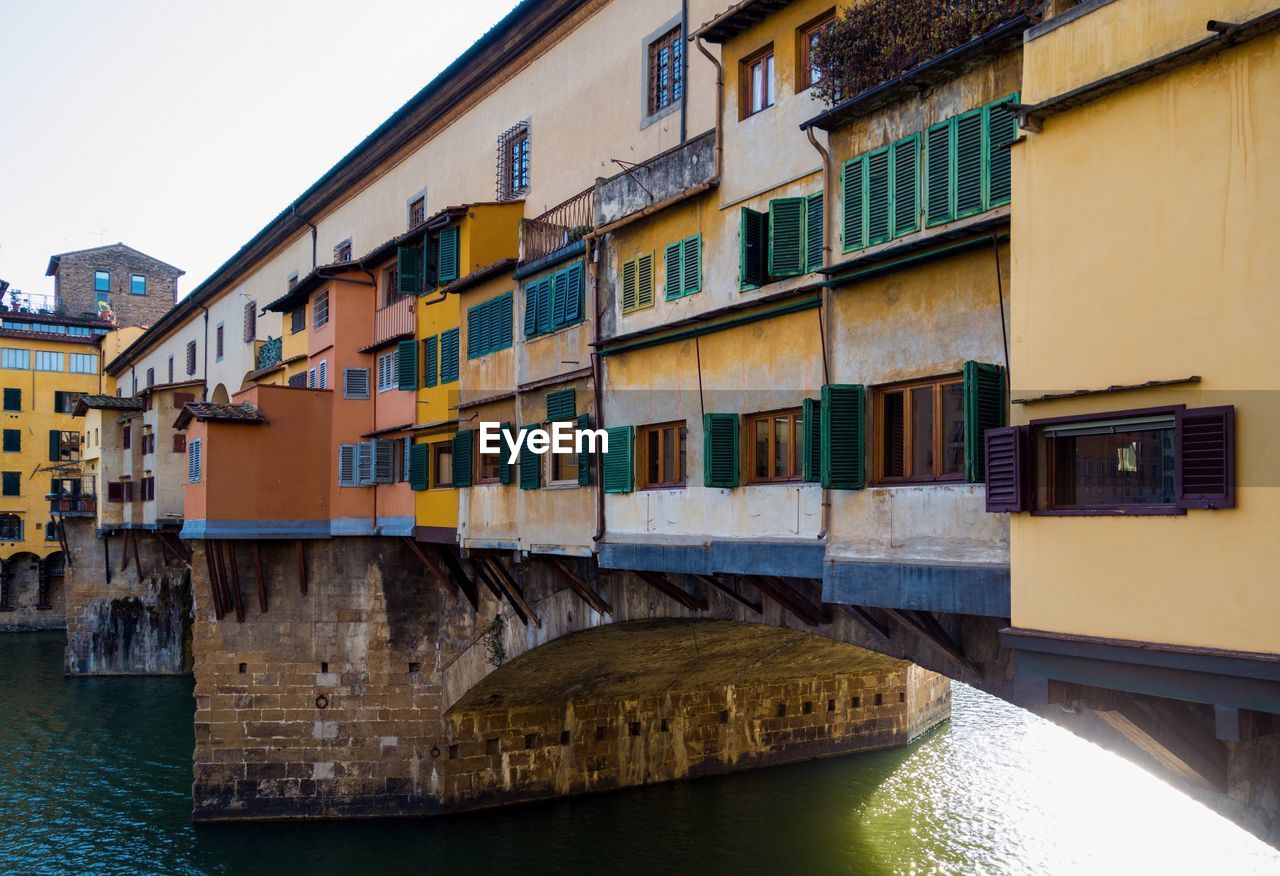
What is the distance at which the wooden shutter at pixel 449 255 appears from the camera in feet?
66.1

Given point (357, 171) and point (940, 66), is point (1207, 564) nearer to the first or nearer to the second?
point (940, 66)

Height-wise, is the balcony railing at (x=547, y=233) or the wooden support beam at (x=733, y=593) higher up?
the balcony railing at (x=547, y=233)

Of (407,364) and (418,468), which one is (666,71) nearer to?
(407,364)

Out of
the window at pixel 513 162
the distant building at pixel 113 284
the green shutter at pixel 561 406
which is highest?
the distant building at pixel 113 284

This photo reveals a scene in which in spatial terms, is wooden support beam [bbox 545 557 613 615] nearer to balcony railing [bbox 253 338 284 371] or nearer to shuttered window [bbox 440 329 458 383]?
shuttered window [bbox 440 329 458 383]

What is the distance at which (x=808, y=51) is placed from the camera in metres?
11.8

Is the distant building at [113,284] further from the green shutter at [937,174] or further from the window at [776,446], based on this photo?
the green shutter at [937,174]

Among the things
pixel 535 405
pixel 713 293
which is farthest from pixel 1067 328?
pixel 535 405

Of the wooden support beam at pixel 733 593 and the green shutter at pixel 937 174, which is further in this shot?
the wooden support beam at pixel 733 593

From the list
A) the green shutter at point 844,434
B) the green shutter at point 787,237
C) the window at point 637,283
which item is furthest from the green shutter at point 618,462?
the green shutter at point 844,434

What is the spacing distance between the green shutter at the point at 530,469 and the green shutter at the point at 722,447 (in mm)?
4890

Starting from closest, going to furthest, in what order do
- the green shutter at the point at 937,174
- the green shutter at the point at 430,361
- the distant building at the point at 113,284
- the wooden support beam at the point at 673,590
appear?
the green shutter at the point at 937,174 → the wooden support beam at the point at 673,590 → the green shutter at the point at 430,361 → the distant building at the point at 113,284

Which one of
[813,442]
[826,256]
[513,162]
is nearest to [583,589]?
[813,442]

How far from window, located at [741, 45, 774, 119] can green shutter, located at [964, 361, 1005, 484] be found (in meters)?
4.58
